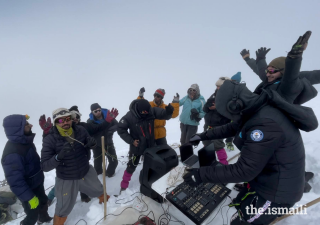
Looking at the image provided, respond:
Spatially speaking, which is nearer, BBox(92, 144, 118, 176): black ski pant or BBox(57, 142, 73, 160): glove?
BBox(57, 142, 73, 160): glove

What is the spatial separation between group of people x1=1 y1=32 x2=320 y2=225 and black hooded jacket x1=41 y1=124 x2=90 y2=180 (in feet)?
0.04

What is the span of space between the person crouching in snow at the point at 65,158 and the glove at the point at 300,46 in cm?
289

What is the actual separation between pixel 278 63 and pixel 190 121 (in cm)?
253

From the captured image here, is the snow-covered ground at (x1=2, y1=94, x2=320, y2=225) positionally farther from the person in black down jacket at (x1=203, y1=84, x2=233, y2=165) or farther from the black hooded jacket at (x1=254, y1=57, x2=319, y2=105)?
the black hooded jacket at (x1=254, y1=57, x2=319, y2=105)

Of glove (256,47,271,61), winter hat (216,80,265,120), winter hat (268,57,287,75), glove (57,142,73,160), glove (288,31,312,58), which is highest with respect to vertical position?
glove (256,47,271,61)

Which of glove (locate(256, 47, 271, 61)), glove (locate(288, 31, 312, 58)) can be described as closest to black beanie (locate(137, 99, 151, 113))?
glove (locate(288, 31, 312, 58))

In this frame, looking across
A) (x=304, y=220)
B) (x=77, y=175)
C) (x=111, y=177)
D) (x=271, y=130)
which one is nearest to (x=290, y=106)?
Answer: (x=271, y=130)

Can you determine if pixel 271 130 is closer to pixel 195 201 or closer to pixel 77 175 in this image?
pixel 195 201

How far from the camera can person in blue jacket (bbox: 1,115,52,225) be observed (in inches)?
84.2

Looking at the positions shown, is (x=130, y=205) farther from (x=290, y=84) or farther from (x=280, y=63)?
(x=280, y=63)

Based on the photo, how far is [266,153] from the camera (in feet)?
4.31

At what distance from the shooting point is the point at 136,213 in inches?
92.0

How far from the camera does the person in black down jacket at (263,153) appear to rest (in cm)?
131

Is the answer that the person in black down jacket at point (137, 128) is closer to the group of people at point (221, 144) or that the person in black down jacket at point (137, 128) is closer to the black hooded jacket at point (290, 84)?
the group of people at point (221, 144)
